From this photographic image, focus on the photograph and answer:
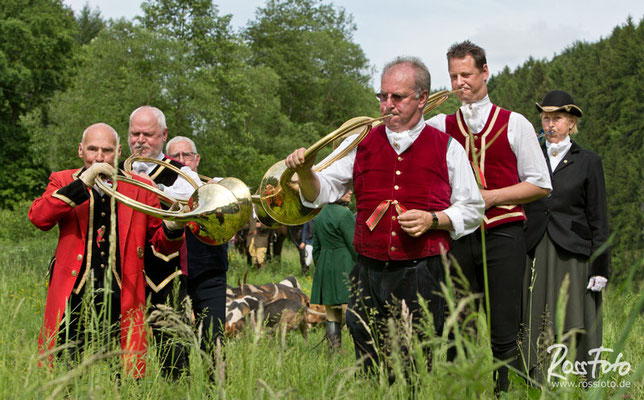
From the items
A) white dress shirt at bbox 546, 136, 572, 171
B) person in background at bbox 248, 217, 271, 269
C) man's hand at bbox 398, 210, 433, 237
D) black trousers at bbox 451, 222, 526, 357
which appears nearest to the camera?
man's hand at bbox 398, 210, 433, 237

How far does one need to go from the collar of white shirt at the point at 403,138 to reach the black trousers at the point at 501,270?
2.56 ft

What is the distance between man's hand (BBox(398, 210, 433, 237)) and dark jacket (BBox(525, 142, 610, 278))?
1699 mm

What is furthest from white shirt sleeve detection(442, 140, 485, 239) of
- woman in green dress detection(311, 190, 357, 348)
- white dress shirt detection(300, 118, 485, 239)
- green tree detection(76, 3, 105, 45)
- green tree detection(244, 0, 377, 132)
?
green tree detection(76, 3, 105, 45)

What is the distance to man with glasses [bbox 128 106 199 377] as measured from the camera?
3541mm

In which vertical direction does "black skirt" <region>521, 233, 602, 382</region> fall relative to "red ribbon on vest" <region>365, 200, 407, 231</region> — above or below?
below

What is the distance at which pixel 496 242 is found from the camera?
11.2 ft

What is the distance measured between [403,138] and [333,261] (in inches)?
151

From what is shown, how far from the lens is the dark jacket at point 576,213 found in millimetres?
4113

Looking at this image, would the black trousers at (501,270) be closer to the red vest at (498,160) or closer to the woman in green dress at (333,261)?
the red vest at (498,160)

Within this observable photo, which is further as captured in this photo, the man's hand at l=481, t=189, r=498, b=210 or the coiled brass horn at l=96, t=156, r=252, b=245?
the man's hand at l=481, t=189, r=498, b=210

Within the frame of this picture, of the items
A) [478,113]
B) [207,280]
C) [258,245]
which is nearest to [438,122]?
[478,113]

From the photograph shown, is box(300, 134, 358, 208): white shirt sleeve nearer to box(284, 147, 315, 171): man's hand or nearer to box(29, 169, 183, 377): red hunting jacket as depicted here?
box(284, 147, 315, 171): man's hand

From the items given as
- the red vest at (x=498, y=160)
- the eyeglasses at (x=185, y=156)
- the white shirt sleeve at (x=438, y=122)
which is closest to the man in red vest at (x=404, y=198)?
the red vest at (x=498, y=160)

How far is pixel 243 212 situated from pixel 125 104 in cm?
2028
